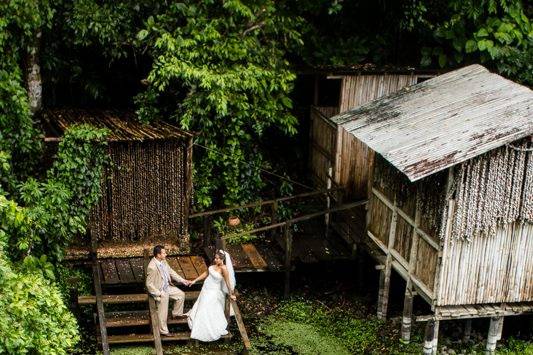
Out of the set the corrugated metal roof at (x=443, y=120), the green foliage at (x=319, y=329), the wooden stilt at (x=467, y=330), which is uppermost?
the corrugated metal roof at (x=443, y=120)

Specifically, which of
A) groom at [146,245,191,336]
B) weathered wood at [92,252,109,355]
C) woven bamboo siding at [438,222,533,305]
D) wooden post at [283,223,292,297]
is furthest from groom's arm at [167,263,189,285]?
woven bamboo siding at [438,222,533,305]

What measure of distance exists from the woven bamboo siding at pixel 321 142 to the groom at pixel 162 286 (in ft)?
16.5

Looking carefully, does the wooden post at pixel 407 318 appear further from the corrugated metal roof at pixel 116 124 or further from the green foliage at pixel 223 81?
the corrugated metal roof at pixel 116 124

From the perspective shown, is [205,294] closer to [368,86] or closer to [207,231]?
[207,231]

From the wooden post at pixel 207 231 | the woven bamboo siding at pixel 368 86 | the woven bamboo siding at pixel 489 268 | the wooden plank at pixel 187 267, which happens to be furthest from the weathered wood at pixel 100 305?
the woven bamboo siding at pixel 368 86

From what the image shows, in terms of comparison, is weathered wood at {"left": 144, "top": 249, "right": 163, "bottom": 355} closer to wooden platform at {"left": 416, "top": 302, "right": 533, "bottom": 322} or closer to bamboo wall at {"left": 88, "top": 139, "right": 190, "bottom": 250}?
bamboo wall at {"left": 88, "top": 139, "right": 190, "bottom": 250}

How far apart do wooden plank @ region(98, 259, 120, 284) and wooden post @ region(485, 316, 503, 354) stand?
6811mm

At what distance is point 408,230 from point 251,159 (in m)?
4.58

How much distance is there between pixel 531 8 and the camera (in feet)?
59.8

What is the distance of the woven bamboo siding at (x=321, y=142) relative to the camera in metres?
17.1

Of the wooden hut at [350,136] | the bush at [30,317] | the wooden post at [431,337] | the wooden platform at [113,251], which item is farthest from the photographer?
the wooden hut at [350,136]

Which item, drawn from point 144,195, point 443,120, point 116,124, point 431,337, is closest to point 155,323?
point 144,195

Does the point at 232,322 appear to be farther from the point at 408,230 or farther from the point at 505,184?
the point at 505,184

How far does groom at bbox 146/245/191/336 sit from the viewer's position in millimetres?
13219
